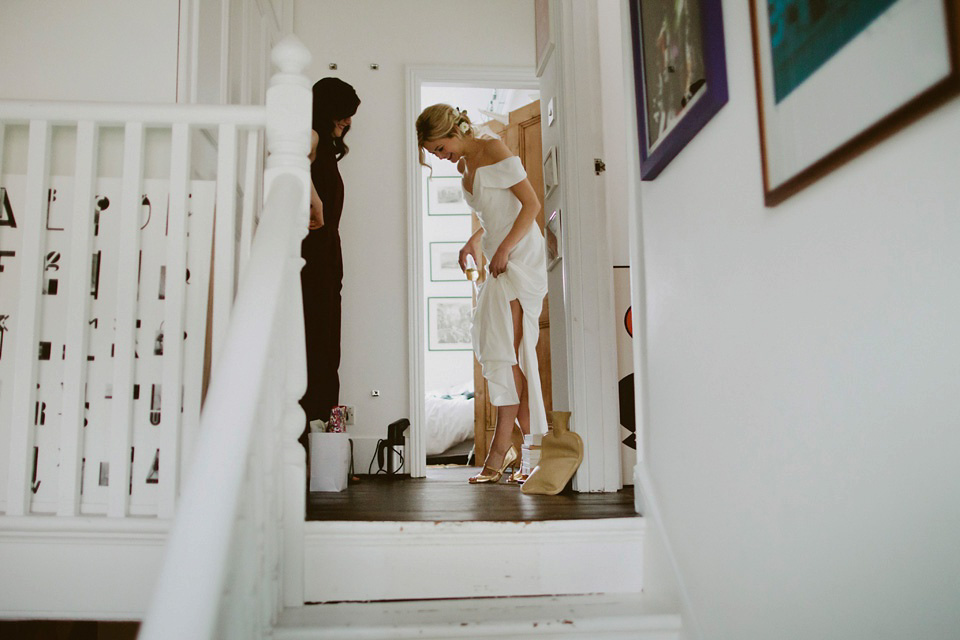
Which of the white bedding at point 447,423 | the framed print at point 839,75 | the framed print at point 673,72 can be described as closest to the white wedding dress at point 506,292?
the framed print at point 673,72

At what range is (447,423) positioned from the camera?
16.9 ft

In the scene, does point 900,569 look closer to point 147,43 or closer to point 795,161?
point 795,161

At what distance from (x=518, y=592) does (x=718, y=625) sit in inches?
18.5

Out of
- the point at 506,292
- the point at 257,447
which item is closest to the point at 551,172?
the point at 506,292

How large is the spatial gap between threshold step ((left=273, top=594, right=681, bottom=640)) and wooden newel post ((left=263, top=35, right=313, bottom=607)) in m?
0.12

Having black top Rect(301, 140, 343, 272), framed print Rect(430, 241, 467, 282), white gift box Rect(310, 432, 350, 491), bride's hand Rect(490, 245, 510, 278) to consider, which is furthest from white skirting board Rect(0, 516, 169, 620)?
framed print Rect(430, 241, 467, 282)

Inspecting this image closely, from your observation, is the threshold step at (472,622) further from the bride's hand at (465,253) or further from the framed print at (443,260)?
the framed print at (443,260)

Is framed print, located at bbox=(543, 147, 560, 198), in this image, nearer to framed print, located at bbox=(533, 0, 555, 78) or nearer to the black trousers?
framed print, located at bbox=(533, 0, 555, 78)

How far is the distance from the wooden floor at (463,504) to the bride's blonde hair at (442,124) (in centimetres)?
144

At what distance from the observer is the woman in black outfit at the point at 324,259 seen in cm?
279

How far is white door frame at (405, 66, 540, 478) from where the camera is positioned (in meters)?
3.68

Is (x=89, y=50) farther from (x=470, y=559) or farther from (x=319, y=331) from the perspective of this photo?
(x=470, y=559)

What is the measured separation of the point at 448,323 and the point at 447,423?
5.43 ft

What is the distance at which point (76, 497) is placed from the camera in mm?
1425
